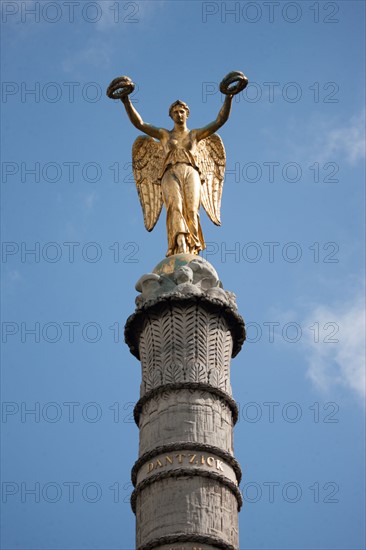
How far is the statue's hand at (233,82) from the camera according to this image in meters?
22.9

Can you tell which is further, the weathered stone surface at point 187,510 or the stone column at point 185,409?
the stone column at point 185,409

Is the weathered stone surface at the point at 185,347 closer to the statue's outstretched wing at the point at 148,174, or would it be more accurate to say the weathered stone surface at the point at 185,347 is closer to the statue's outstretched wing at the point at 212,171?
the statue's outstretched wing at the point at 148,174

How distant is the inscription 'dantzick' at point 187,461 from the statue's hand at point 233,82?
25.6 ft

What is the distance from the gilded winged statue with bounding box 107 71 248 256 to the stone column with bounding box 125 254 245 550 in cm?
138

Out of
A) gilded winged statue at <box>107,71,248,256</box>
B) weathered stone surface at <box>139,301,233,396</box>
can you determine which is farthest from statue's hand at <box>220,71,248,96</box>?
weathered stone surface at <box>139,301,233,396</box>

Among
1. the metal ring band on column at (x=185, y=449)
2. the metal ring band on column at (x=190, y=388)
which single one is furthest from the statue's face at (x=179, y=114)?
the metal ring band on column at (x=185, y=449)

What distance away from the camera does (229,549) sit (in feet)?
57.9

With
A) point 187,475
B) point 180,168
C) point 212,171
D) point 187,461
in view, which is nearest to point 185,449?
point 187,461

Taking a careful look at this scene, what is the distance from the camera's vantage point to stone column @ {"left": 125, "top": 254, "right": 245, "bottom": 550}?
17859 millimetres

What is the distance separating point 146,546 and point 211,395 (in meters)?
2.85

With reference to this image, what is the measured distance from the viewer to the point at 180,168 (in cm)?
2308

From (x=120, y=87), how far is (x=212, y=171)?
103 inches

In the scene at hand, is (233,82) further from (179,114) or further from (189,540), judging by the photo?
(189,540)

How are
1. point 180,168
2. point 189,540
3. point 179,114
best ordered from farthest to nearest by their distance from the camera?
point 179,114, point 180,168, point 189,540
